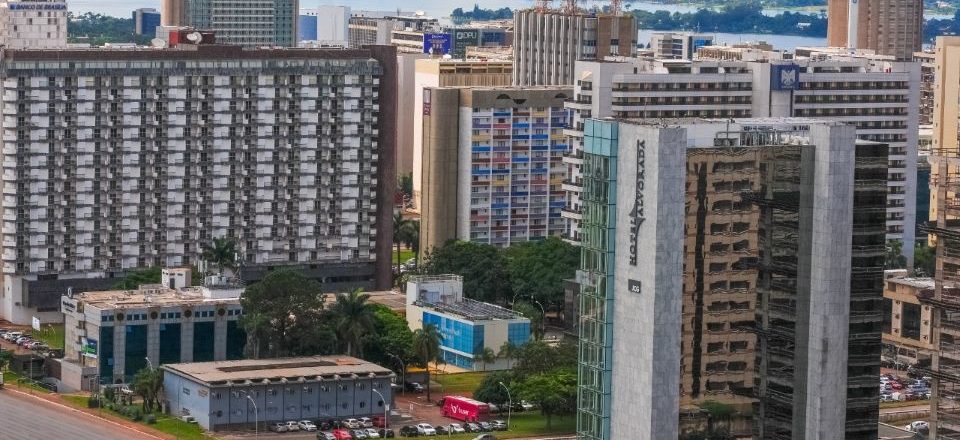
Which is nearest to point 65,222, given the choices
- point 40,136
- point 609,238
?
point 40,136

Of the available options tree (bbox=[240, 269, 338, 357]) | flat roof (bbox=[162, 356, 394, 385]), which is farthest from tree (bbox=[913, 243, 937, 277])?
flat roof (bbox=[162, 356, 394, 385])

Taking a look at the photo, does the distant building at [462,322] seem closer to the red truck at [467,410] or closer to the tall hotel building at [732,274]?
the red truck at [467,410]

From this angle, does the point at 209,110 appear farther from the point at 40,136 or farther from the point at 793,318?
the point at 793,318

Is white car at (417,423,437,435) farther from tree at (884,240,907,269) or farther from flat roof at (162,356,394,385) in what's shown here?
tree at (884,240,907,269)

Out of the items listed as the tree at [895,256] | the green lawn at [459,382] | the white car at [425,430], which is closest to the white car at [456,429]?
the white car at [425,430]

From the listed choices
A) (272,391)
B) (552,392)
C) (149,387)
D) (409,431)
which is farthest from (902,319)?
(149,387)
